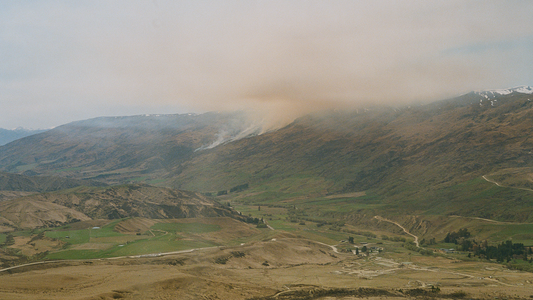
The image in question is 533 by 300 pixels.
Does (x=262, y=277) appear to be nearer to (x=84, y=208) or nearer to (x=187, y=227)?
(x=187, y=227)

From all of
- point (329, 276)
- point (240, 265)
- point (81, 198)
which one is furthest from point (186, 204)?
point (329, 276)

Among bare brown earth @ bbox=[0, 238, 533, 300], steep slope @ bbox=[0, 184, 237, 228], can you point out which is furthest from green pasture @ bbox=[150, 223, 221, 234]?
bare brown earth @ bbox=[0, 238, 533, 300]

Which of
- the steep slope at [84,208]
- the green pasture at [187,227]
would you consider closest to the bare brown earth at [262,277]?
the green pasture at [187,227]

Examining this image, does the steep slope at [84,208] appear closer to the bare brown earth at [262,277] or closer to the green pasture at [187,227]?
the green pasture at [187,227]

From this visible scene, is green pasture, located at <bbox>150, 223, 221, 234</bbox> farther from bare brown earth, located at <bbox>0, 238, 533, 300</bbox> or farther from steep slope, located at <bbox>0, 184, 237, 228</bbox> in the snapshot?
bare brown earth, located at <bbox>0, 238, 533, 300</bbox>

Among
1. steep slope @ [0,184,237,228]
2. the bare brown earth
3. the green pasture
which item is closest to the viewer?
the bare brown earth

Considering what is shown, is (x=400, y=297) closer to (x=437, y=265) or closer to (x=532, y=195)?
(x=437, y=265)
